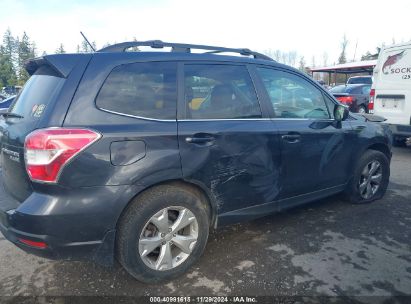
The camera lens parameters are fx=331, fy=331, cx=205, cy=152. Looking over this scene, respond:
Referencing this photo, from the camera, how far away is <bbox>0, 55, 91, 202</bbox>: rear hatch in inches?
89.8

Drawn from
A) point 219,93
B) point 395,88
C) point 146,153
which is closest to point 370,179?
point 219,93

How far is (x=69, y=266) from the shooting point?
2.97 m

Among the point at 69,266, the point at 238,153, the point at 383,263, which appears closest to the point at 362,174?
the point at 383,263

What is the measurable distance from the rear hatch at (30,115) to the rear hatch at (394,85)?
6.77 m

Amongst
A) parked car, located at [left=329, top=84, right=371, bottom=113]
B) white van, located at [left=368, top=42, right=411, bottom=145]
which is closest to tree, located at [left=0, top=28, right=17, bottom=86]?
parked car, located at [left=329, top=84, right=371, bottom=113]

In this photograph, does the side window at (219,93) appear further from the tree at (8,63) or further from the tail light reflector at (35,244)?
the tree at (8,63)

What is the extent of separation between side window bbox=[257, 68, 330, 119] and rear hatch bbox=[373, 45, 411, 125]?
418 cm

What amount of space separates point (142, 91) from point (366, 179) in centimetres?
325

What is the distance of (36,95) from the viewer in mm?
2539

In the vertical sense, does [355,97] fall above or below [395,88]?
below

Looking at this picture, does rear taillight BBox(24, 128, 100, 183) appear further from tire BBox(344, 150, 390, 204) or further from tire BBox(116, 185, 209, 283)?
tire BBox(344, 150, 390, 204)

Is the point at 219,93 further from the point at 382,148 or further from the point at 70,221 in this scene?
the point at 382,148

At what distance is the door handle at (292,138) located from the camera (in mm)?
3234

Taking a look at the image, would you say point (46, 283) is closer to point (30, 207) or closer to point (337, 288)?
point (30, 207)
